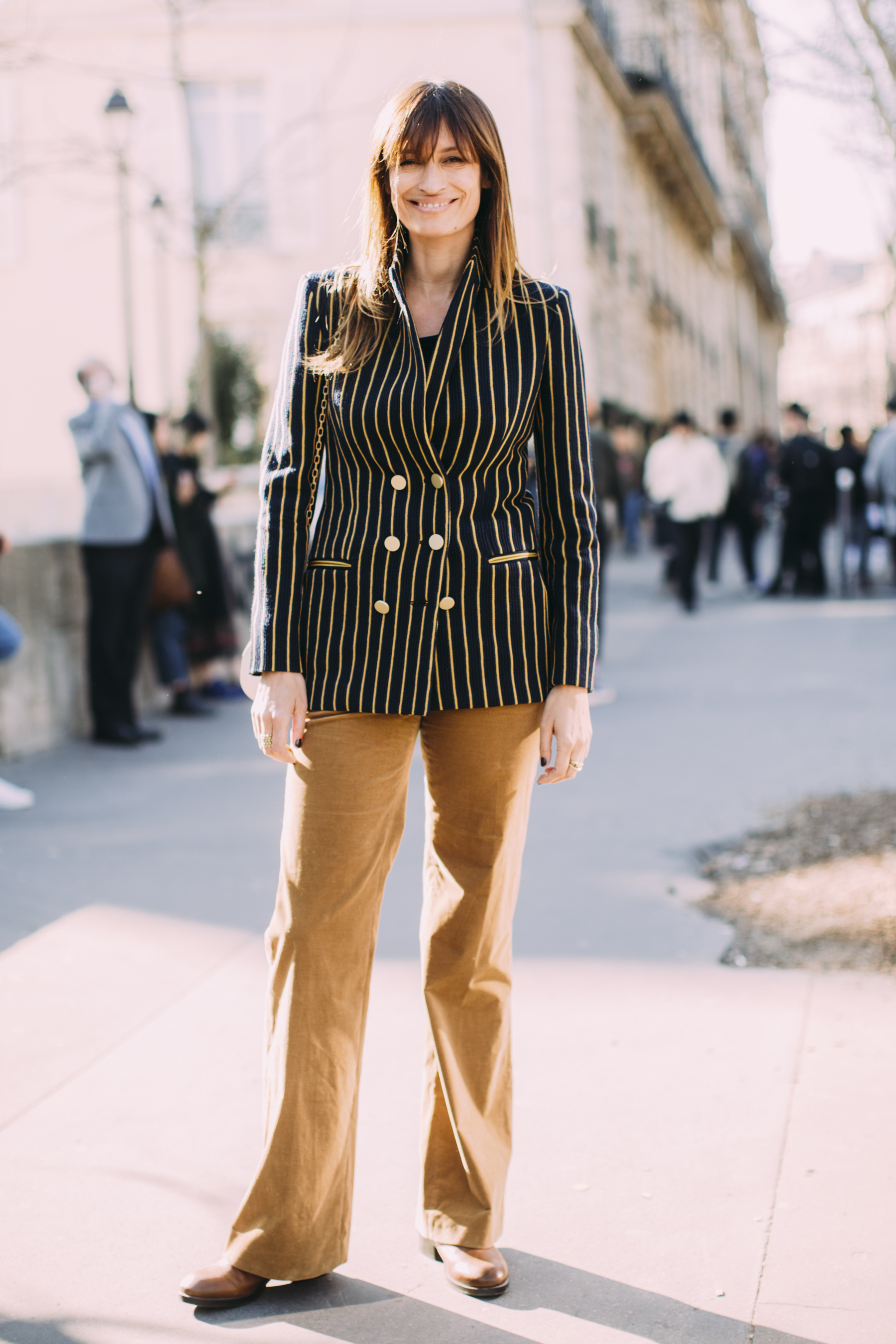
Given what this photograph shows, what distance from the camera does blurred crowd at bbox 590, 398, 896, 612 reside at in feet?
46.4

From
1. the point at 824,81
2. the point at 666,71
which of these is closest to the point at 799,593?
the point at 824,81

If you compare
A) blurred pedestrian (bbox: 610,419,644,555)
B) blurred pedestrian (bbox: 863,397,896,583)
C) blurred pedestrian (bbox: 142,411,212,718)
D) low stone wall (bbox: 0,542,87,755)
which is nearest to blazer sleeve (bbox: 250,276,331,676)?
low stone wall (bbox: 0,542,87,755)

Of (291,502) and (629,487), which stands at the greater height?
(629,487)

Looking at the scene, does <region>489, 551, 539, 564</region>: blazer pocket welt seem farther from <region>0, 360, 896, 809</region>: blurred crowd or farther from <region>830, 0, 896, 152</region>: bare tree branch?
<region>830, 0, 896, 152</region>: bare tree branch

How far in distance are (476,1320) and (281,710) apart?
3.49 feet

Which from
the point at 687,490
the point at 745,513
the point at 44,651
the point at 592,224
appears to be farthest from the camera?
the point at 592,224

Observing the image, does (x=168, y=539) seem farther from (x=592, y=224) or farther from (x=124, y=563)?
(x=592, y=224)

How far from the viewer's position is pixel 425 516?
2.48m

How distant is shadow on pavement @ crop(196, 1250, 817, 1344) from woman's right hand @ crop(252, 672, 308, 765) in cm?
92

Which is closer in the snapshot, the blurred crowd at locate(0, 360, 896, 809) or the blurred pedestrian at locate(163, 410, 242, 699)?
the blurred crowd at locate(0, 360, 896, 809)

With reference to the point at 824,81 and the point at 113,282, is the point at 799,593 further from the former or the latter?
the point at 113,282

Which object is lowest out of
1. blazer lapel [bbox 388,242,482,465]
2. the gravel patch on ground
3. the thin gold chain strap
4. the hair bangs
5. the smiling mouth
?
the gravel patch on ground

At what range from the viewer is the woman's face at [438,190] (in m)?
2.43

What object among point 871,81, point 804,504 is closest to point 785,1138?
point 871,81
